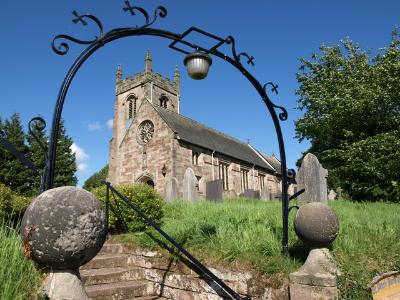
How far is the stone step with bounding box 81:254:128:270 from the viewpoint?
5723 mm

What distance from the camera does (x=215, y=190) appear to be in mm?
16391

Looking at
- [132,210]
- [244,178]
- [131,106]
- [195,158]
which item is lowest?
[132,210]

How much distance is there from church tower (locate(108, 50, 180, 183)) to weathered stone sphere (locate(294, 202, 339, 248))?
119 feet

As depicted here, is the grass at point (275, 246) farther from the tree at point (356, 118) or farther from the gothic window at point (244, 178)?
the gothic window at point (244, 178)

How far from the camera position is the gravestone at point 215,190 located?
1605cm

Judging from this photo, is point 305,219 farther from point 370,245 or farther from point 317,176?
point 317,176

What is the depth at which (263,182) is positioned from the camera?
116ft

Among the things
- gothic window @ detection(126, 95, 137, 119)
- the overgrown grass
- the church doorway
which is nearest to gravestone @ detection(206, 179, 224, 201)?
the church doorway

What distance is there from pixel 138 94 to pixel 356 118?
2781cm

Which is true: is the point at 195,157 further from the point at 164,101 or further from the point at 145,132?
the point at 164,101

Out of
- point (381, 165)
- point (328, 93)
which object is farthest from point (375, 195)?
point (328, 93)

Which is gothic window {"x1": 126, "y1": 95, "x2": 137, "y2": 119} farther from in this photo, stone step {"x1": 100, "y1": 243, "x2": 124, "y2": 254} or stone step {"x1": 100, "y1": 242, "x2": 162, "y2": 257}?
stone step {"x1": 100, "y1": 243, "x2": 124, "y2": 254}

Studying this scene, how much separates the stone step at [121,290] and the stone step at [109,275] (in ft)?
0.38

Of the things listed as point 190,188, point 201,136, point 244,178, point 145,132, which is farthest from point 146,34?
point 244,178
